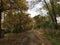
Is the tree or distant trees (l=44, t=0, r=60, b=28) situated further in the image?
distant trees (l=44, t=0, r=60, b=28)

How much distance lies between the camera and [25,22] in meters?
26.5

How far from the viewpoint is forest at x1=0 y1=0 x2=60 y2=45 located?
1847 centimetres

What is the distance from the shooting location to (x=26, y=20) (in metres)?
25.9

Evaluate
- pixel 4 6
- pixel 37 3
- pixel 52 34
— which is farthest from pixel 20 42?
pixel 37 3

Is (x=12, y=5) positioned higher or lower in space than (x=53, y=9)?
higher

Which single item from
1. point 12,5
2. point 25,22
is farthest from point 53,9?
point 12,5

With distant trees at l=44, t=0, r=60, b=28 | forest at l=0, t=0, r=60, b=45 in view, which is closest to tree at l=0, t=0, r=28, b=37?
forest at l=0, t=0, r=60, b=45

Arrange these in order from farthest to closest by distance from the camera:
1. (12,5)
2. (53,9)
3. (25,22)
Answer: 1. (53,9)
2. (25,22)
3. (12,5)

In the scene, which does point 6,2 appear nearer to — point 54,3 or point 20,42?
point 20,42

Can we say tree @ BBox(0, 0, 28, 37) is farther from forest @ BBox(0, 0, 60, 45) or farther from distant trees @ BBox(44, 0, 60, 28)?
distant trees @ BBox(44, 0, 60, 28)

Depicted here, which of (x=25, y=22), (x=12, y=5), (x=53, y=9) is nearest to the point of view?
(x=12, y=5)

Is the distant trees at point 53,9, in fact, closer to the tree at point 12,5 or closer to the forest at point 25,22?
the forest at point 25,22

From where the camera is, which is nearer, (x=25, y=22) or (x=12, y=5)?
(x=12, y=5)

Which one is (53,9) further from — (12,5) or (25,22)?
(12,5)
